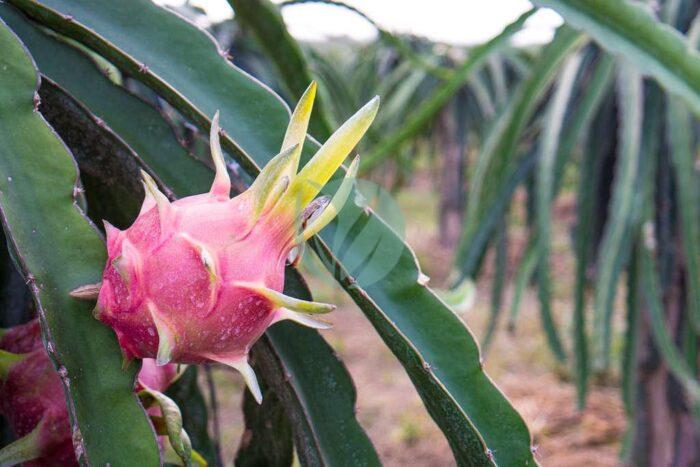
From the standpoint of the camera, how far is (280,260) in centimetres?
29

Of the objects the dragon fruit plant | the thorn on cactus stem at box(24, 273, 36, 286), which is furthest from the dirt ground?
the thorn on cactus stem at box(24, 273, 36, 286)

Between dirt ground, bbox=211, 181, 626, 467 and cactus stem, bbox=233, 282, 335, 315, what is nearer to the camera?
cactus stem, bbox=233, 282, 335, 315

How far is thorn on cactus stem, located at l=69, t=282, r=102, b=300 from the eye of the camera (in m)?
0.28

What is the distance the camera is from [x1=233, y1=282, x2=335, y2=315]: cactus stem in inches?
10.4

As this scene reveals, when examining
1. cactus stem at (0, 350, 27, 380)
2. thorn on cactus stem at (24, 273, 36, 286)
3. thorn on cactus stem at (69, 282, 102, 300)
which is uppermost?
thorn on cactus stem at (24, 273, 36, 286)

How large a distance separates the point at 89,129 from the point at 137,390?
133 millimetres

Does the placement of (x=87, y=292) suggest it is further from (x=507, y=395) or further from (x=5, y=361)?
(x=507, y=395)

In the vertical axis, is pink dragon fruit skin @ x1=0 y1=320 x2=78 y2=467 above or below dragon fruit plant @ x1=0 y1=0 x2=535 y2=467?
below

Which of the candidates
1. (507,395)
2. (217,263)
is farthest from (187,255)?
(507,395)

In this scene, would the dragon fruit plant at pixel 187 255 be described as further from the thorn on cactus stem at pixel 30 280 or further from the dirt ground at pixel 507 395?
the dirt ground at pixel 507 395

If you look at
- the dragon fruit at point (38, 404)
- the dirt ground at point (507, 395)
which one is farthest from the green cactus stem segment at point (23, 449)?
the dirt ground at point (507, 395)

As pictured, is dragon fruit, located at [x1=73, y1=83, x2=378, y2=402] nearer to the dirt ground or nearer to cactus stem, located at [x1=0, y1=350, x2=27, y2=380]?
cactus stem, located at [x1=0, y1=350, x2=27, y2=380]

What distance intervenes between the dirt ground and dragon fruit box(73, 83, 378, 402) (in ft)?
4.28

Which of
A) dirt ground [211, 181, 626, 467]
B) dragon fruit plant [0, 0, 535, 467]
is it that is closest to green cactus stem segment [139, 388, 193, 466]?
dragon fruit plant [0, 0, 535, 467]
